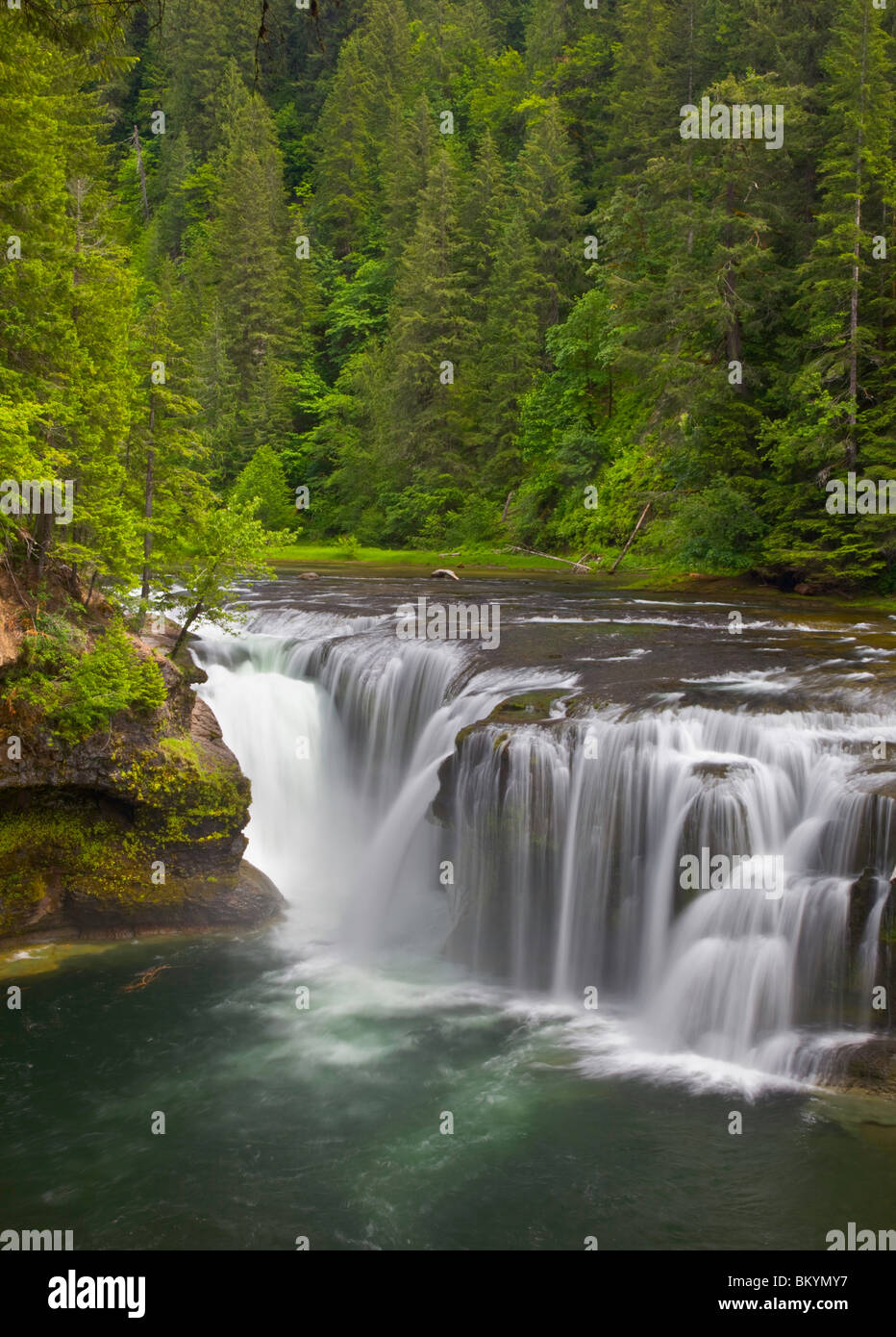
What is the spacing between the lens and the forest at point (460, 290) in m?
14.9

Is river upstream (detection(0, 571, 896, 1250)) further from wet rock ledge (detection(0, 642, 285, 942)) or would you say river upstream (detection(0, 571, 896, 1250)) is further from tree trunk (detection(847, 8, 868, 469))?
tree trunk (detection(847, 8, 868, 469))

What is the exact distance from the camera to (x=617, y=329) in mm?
35625

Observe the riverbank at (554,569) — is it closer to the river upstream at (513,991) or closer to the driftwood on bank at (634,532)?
the driftwood on bank at (634,532)

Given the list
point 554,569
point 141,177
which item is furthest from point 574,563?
point 141,177

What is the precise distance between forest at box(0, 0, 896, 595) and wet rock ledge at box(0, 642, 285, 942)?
2607mm

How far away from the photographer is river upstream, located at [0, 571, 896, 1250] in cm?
867

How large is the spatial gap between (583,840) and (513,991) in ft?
6.55

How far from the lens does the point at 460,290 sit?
148ft

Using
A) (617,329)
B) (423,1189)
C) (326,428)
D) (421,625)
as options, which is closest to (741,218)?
(617,329)

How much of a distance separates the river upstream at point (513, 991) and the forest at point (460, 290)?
15.1 ft

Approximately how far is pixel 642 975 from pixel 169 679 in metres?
7.73

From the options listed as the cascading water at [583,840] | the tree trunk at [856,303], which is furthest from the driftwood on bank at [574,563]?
the cascading water at [583,840]

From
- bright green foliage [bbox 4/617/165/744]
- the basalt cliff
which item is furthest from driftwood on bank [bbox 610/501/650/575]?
bright green foliage [bbox 4/617/165/744]
